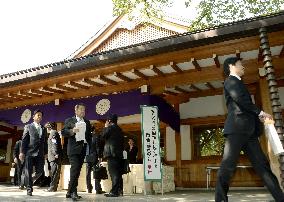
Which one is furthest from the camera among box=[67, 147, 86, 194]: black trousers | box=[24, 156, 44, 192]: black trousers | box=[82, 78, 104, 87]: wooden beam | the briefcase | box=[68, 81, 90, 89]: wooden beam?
box=[68, 81, 90, 89]: wooden beam

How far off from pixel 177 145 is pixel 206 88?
226 cm

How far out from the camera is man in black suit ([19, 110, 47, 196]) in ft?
22.9

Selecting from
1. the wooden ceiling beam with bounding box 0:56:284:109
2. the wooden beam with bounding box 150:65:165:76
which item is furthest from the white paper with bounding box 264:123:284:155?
the wooden beam with bounding box 150:65:165:76

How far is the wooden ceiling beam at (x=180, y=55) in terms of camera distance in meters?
6.76

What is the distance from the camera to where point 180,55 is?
7469 millimetres

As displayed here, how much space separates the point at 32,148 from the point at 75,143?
148 cm

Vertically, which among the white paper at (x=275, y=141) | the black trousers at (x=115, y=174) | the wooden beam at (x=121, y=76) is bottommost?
the black trousers at (x=115, y=174)

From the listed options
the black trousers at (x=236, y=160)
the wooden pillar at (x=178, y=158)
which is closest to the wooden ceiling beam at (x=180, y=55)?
the black trousers at (x=236, y=160)

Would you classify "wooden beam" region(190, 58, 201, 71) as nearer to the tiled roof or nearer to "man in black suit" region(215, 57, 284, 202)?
the tiled roof

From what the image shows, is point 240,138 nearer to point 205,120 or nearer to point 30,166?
point 30,166

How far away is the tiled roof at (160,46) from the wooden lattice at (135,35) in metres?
9.92

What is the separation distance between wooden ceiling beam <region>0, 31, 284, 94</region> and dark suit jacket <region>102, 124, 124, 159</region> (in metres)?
1.65

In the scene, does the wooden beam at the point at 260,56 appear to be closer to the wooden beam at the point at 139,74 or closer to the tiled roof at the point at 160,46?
the tiled roof at the point at 160,46

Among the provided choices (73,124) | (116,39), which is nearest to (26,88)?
(73,124)
